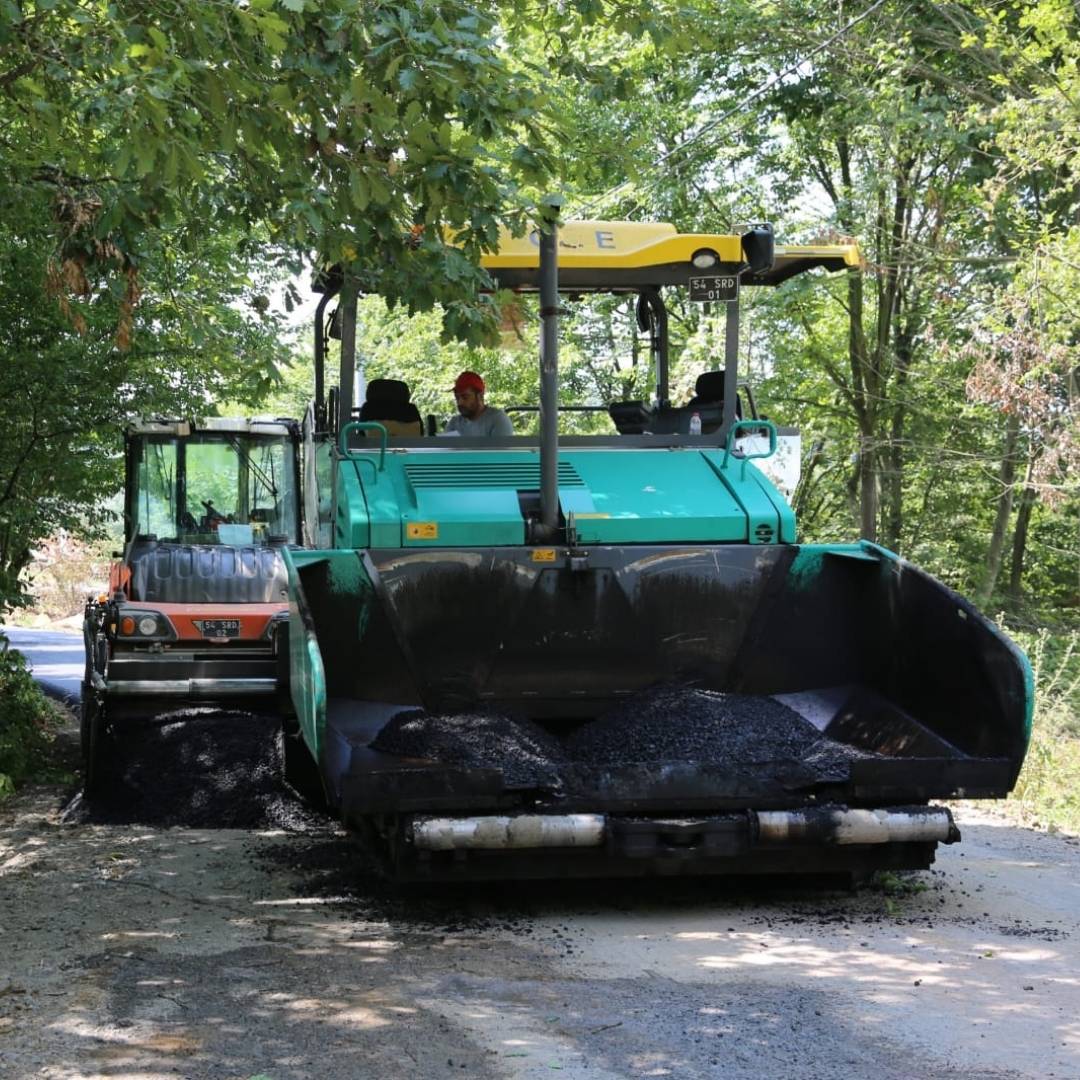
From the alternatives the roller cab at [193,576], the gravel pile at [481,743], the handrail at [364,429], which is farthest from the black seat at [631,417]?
the roller cab at [193,576]

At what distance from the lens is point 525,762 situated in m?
6.51

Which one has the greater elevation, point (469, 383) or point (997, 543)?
point (469, 383)

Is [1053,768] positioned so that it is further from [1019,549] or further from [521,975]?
[1019,549]

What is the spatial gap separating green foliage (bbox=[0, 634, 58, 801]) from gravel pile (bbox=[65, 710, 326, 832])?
734 mm

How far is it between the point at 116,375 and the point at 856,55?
355 inches

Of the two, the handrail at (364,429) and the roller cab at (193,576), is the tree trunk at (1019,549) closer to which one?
the roller cab at (193,576)

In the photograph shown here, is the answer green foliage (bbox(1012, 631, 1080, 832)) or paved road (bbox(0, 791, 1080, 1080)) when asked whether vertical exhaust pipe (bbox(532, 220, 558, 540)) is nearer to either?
paved road (bbox(0, 791, 1080, 1080))

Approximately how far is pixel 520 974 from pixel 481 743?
4.41ft

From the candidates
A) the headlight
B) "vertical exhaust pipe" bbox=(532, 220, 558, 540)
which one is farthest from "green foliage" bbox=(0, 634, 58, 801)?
"vertical exhaust pipe" bbox=(532, 220, 558, 540)

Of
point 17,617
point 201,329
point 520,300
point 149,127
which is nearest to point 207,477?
point 201,329

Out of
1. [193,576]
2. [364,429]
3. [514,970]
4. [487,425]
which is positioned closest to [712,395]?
[487,425]

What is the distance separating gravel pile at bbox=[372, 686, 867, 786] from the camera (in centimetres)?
658

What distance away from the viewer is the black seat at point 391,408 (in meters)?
8.24

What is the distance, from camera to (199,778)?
9.38 m
